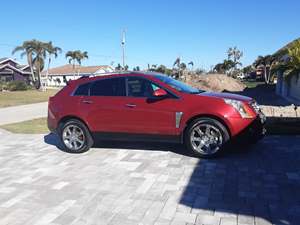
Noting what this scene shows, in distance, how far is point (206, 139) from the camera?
251 inches

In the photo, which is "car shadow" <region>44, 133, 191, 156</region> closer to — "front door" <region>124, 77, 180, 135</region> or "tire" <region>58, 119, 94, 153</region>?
"tire" <region>58, 119, 94, 153</region>

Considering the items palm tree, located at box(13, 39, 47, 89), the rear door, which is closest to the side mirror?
the rear door

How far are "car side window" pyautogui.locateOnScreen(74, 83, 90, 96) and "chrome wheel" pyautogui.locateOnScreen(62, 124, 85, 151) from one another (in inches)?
28.2

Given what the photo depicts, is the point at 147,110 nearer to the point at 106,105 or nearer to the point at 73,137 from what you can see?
the point at 106,105

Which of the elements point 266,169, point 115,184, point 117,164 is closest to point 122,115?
point 117,164

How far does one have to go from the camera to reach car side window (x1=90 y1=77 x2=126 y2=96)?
7.13 m

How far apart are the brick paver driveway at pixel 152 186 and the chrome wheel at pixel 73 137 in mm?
231

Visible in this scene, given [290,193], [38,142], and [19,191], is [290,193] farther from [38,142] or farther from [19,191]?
[38,142]

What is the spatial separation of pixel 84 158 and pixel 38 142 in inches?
96.6

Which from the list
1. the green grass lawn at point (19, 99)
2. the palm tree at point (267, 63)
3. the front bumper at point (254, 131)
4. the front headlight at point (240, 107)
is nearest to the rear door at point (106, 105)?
the front headlight at point (240, 107)

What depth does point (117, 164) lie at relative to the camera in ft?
20.8

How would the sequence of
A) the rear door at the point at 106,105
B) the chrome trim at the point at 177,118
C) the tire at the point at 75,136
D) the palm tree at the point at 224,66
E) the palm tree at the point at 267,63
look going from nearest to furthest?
1. the chrome trim at the point at 177,118
2. the rear door at the point at 106,105
3. the tire at the point at 75,136
4. the palm tree at the point at 267,63
5. the palm tree at the point at 224,66

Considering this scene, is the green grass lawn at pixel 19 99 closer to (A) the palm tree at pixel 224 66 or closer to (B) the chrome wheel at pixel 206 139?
(B) the chrome wheel at pixel 206 139

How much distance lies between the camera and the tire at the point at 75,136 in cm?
738
